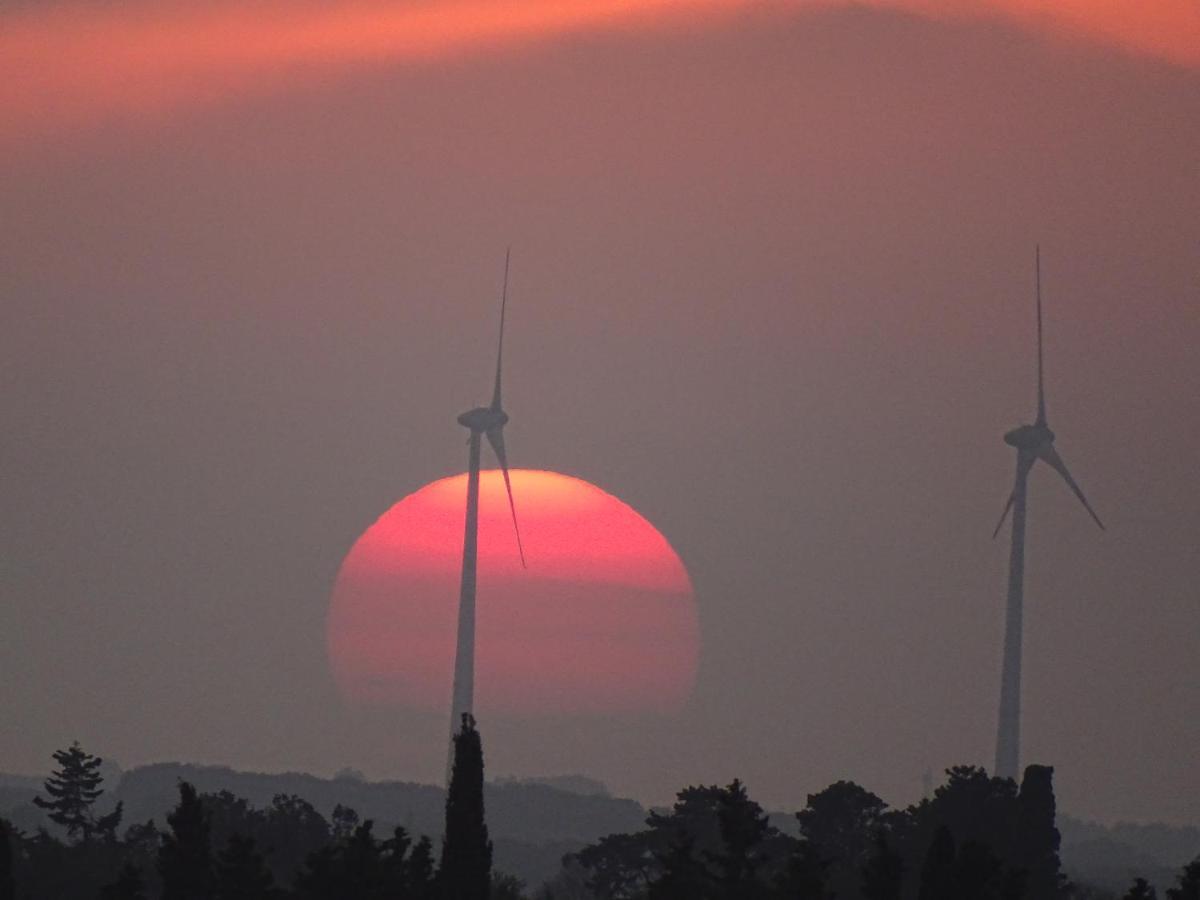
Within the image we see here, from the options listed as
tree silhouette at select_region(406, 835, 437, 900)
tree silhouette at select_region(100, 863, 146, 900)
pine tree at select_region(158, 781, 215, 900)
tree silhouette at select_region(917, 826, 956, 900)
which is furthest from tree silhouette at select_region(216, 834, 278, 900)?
tree silhouette at select_region(917, 826, 956, 900)

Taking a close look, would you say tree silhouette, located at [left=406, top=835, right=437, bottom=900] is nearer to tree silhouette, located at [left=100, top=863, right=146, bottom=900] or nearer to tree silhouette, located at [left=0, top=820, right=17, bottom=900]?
tree silhouette, located at [left=100, top=863, right=146, bottom=900]

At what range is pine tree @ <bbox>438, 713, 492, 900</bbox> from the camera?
12069 centimetres

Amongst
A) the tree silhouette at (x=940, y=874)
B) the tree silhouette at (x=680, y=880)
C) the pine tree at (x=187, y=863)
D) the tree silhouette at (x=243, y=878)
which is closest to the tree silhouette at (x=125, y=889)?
the pine tree at (x=187, y=863)

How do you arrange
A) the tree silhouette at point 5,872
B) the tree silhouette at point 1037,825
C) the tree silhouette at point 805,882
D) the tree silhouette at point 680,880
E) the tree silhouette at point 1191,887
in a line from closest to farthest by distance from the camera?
1. the tree silhouette at point 1191,887
2. the tree silhouette at point 5,872
3. the tree silhouette at point 805,882
4. the tree silhouette at point 680,880
5. the tree silhouette at point 1037,825

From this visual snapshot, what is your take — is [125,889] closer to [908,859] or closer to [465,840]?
[465,840]

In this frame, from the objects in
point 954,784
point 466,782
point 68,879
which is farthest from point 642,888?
point 466,782

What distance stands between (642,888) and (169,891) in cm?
8212

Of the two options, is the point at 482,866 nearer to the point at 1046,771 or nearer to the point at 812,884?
the point at 812,884

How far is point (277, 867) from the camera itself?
193125 mm

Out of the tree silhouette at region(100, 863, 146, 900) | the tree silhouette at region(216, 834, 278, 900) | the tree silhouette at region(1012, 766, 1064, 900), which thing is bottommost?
the tree silhouette at region(100, 863, 146, 900)

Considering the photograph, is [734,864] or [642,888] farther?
[642,888]

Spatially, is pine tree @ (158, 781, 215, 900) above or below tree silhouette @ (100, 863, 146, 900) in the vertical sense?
above

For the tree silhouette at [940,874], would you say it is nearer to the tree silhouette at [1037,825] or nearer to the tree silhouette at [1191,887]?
the tree silhouette at [1191,887]

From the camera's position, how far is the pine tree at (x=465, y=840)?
396ft
